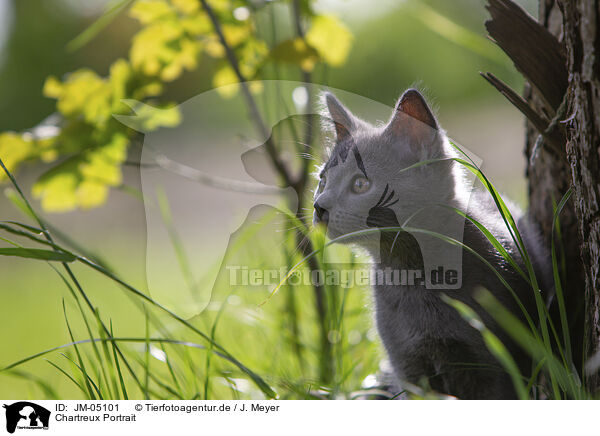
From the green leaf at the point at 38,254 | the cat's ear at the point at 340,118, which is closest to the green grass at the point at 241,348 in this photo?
the green leaf at the point at 38,254

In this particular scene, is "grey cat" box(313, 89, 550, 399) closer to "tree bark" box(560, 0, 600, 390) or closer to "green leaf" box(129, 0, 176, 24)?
"tree bark" box(560, 0, 600, 390)

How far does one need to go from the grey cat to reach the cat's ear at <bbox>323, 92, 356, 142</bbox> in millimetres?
68

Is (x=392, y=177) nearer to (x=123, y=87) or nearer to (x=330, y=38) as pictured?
(x=330, y=38)

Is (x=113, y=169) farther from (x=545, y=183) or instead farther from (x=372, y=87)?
(x=545, y=183)

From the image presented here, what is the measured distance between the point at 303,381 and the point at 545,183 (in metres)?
0.55

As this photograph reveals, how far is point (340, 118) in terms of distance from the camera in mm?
890

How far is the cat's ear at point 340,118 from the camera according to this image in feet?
2.88

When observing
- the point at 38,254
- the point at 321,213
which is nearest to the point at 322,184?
the point at 321,213

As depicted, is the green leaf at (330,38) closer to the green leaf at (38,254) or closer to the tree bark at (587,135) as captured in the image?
the tree bark at (587,135)

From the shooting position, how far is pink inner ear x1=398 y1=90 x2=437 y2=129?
2.37 feet

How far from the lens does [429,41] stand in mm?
2059

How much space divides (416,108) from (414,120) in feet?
0.07
